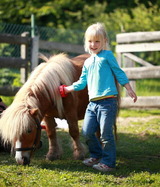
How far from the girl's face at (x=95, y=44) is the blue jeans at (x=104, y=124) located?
0.58 m

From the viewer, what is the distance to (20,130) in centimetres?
386

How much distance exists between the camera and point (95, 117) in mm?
4168

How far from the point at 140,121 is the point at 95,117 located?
332 centimetres

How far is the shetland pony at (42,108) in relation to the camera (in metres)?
3.91

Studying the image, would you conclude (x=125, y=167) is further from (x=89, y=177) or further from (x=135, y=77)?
(x=135, y=77)

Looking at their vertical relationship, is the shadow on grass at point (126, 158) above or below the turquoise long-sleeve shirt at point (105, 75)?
below

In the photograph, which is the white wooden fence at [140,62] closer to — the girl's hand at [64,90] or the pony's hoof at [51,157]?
the pony's hoof at [51,157]

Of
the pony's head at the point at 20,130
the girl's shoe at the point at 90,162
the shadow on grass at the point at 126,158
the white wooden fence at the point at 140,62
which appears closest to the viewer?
the pony's head at the point at 20,130

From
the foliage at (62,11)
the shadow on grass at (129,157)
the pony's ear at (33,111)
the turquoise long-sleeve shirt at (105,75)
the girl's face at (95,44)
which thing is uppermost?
the foliage at (62,11)

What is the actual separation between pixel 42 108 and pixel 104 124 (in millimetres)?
802

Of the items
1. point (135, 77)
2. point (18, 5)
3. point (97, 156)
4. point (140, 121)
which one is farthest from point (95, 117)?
point (18, 5)

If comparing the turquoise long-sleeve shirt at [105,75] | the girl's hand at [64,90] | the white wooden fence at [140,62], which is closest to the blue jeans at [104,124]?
the turquoise long-sleeve shirt at [105,75]

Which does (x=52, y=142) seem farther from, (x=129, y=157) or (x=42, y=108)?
(x=129, y=157)

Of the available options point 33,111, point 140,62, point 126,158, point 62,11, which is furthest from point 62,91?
point 62,11
